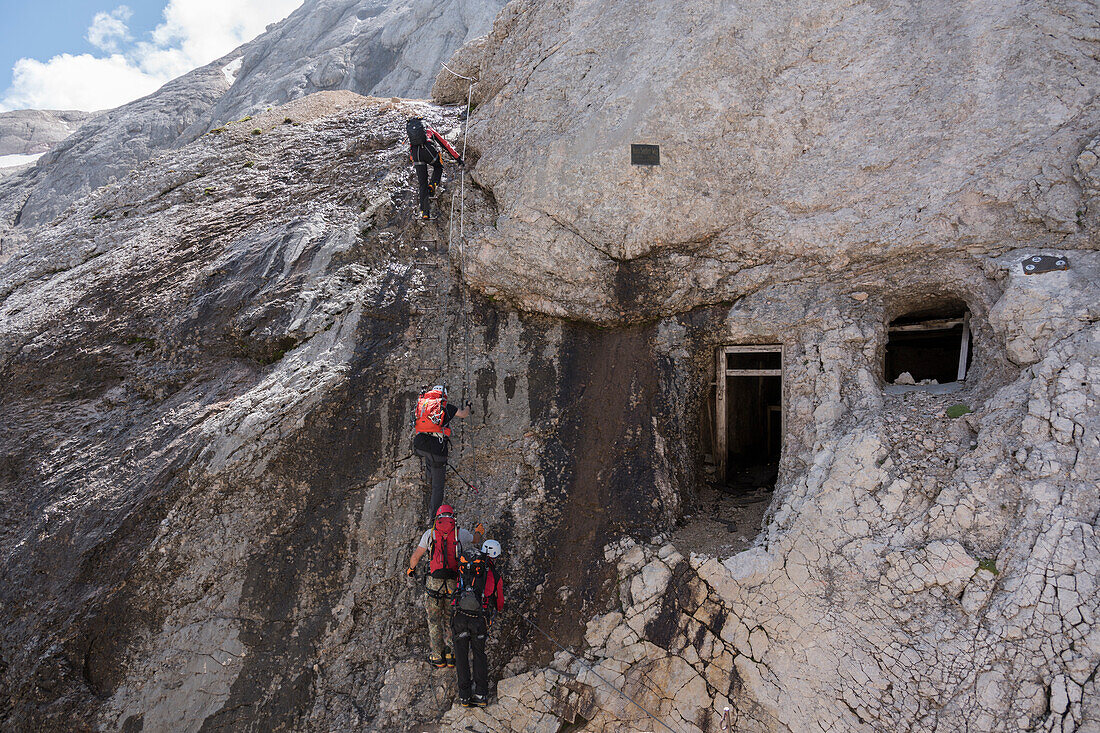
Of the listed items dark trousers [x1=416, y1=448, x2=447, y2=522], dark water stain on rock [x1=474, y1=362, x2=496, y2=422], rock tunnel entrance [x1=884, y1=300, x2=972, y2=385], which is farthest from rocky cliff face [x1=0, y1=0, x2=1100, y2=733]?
rock tunnel entrance [x1=884, y1=300, x2=972, y2=385]

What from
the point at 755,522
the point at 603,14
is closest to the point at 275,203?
the point at 603,14

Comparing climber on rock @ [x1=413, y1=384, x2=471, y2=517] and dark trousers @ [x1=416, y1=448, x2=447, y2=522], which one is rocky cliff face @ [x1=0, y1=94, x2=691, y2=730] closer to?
dark trousers @ [x1=416, y1=448, x2=447, y2=522]

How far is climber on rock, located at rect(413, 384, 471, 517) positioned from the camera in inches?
284

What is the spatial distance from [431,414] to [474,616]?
242 centimetres

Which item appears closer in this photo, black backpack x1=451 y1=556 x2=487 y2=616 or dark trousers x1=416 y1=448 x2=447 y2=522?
black backpack x1=451 y1=556 x2=487 y2=616

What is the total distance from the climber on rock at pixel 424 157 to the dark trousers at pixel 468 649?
5937mm

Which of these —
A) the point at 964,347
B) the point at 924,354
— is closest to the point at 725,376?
the point at 964,347

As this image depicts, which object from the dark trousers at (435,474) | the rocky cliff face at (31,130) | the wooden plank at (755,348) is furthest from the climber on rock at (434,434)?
the rocky cliff face at (31,130)

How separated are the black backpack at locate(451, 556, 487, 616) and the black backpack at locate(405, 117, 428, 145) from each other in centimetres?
623

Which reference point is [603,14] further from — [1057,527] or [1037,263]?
[1057,527]

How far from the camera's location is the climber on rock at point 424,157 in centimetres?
884

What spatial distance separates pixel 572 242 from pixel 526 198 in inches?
40.2

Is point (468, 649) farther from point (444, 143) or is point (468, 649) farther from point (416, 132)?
point (444, 143)

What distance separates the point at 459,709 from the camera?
22.1 ft
